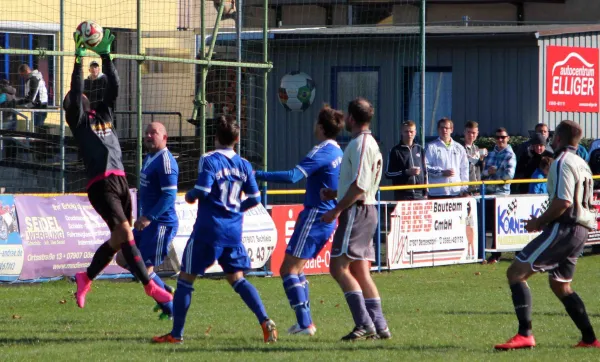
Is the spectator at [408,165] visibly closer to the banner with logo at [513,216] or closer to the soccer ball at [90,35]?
the banner with logo at [513,216]

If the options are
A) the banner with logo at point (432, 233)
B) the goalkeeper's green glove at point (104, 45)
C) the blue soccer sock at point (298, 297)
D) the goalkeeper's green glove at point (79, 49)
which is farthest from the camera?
the banner with logo at point (432, 233)

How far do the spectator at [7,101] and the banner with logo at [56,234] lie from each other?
577cm

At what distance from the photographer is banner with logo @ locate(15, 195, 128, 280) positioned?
12.9 m

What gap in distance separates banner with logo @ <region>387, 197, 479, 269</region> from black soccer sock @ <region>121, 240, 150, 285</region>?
633 cm

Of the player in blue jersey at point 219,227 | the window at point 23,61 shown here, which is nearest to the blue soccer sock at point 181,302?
the player in blue jersey at point 219,227

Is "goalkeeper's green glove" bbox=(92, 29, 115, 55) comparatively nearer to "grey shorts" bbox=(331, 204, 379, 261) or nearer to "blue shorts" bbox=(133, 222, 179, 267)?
"blue shorts" bbox=(133, 222, 179, 267)

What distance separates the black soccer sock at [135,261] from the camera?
9.61 meters

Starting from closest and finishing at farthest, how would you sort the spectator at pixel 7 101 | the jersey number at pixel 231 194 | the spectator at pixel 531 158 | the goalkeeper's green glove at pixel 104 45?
the jersey number at pixel 231 194 → the goalkeeper's green glove at pixel 104 45 → the spectator at pixel 531 158 → the spectator at pixel 7 101

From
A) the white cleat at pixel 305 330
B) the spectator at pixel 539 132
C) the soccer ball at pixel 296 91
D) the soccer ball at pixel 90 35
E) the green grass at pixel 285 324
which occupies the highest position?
the soccer ball at pixel 296 91

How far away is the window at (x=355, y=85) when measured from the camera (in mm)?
22750

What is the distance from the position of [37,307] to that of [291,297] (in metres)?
3.43

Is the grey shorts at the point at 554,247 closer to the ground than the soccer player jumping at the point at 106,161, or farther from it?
closer to the ground

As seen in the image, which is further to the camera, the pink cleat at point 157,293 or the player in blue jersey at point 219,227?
the pink cleat at point 157,293

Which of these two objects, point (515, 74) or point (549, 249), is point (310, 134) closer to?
point (515, 74)
